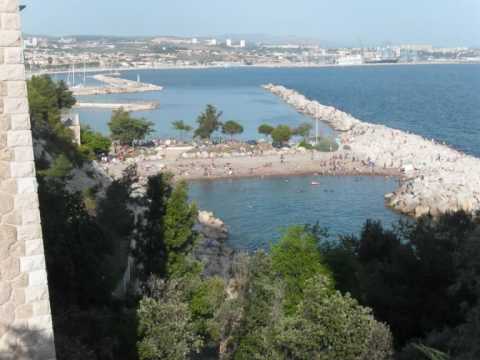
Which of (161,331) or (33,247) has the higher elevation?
(33,247)

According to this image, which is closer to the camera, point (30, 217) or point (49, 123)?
point (30, 217)

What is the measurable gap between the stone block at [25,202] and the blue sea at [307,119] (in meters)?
15.4

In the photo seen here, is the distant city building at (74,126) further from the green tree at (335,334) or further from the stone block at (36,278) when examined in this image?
the stone block at (36,278)

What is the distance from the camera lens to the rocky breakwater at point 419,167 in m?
21.7

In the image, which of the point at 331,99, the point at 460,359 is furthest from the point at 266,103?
the point at 460,359

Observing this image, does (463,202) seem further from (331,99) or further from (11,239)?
(331,99)

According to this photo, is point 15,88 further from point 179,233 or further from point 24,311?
point 179,233

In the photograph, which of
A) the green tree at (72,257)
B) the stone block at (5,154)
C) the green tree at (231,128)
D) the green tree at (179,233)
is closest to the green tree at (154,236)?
the green tree at (179,233)

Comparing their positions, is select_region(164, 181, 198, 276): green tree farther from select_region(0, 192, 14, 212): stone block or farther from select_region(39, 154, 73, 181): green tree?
select_region(0, 192, 14, 212): stone block

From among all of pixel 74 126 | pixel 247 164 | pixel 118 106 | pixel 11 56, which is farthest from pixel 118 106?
pixel 11 56

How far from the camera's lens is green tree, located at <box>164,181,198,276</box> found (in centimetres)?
983

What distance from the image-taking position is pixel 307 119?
48844mm

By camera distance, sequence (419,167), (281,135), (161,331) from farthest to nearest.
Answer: (281,135) → (419,167) → (161,331)

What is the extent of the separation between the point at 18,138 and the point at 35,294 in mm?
619
